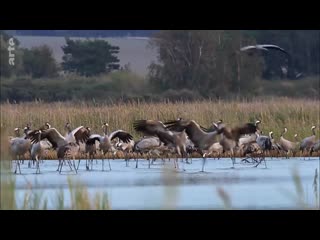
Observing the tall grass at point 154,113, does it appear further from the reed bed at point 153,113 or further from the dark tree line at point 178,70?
the dark tree line at point 178,70

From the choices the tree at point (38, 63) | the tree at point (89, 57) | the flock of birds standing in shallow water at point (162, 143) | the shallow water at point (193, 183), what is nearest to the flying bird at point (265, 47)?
the flock of birds standing in shallow water at point (162, 143)

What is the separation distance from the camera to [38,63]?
13.4 meters

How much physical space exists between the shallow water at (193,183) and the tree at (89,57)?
4.98ft

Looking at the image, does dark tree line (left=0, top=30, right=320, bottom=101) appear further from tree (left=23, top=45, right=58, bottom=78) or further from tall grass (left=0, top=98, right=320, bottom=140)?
tall grass (left=0, top=98, right=320, bottom=140)

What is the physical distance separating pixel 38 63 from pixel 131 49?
134cm

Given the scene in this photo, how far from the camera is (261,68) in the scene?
43.9 feet

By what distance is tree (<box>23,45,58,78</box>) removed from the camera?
13203 millimetres

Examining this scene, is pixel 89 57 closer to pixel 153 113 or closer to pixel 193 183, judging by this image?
pixel 153 113

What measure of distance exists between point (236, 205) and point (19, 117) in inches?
190

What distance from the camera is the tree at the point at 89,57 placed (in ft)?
44.7

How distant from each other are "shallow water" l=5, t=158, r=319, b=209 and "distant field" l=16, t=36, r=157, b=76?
1.34m

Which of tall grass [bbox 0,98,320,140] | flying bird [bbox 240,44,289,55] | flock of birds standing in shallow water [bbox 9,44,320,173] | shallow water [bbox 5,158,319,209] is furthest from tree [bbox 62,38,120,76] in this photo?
flying bird [bbox 240,44,289,55]
